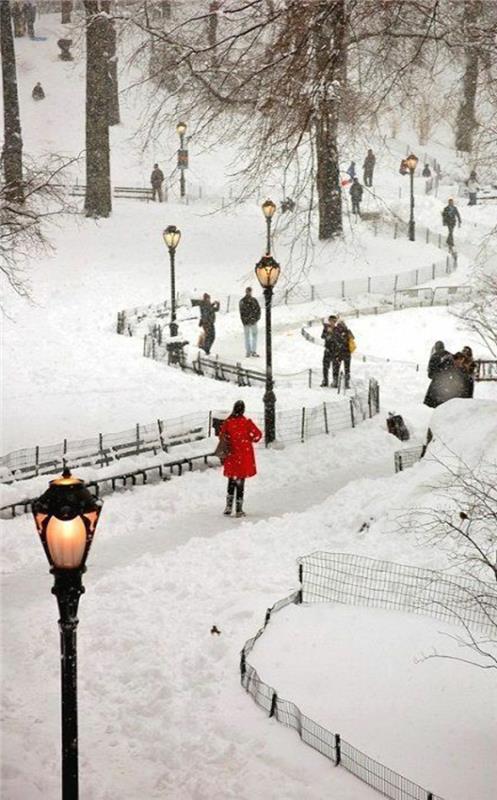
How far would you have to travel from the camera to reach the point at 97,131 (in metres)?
34.1

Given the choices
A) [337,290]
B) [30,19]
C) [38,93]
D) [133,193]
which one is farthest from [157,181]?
[30,19]

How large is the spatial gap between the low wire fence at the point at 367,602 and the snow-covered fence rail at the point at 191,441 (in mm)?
3854

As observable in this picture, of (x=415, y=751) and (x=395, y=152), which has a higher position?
(x=395, y=152)

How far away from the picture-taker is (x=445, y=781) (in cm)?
827

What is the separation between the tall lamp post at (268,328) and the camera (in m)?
18.0

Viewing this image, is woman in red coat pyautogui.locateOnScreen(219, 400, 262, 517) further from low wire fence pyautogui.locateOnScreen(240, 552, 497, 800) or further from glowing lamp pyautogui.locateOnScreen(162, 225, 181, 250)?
glowing lamp pyautogui.locateOnScreen(162, 225, 181, 250)

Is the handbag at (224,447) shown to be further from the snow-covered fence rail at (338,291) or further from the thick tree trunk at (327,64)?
the snow-covered fence rail at (338,291)

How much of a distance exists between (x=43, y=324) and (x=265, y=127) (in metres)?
16.6

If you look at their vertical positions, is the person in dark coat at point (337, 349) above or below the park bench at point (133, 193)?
below

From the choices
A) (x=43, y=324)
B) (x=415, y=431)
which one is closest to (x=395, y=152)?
(x=43, y=324)

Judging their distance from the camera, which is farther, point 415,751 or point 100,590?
point 100,590

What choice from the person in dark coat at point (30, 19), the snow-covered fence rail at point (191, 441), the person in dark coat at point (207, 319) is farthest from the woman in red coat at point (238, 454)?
the person in dark coat at point (30, 19)

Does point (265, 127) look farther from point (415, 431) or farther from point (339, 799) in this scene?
point (415, 431)

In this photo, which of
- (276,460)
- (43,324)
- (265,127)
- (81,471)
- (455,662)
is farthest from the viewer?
(43,324)
